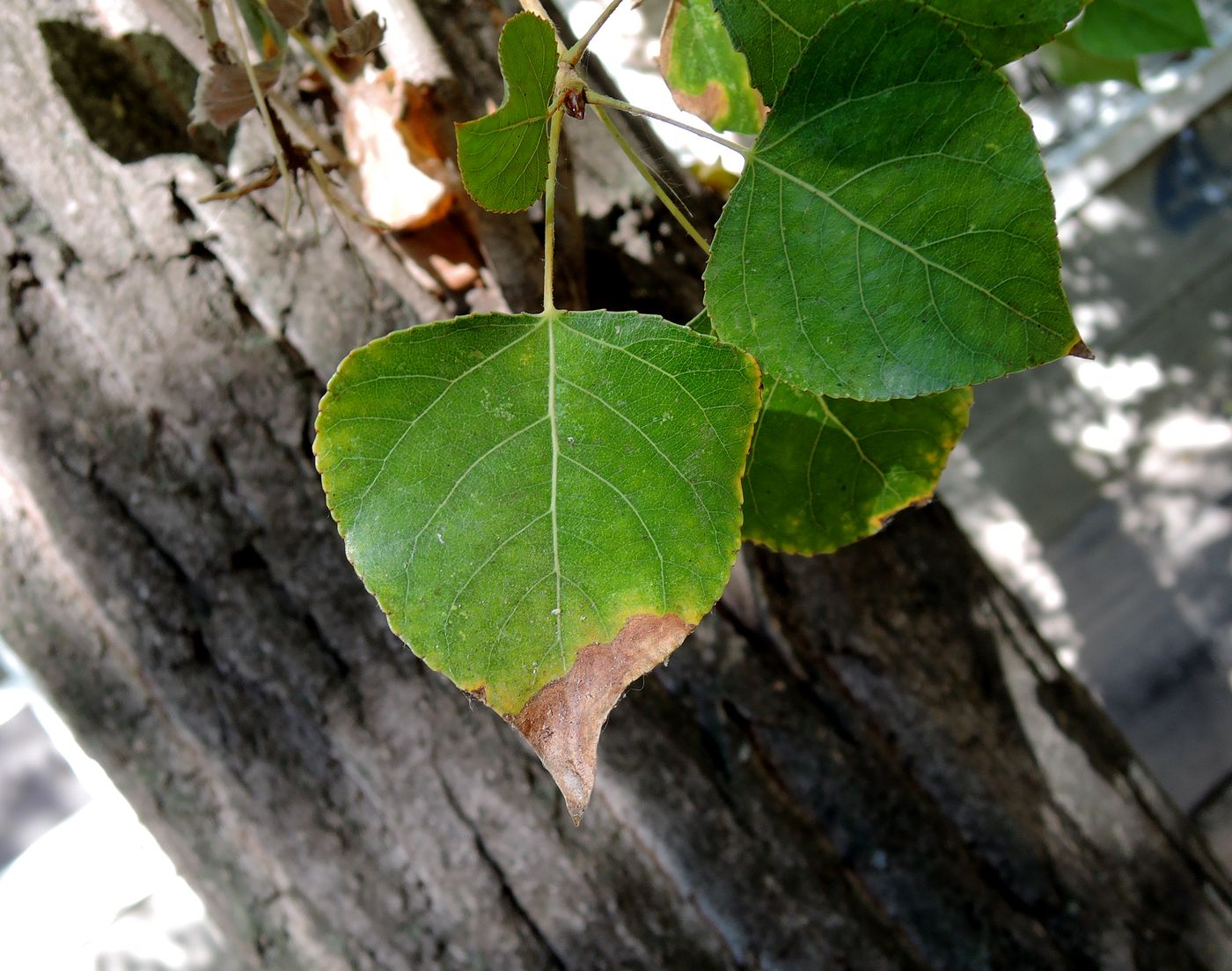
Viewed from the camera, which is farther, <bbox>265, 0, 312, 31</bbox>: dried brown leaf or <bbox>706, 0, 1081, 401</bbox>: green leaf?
<bbox>265, 0, 312, 31</bbox>: dried brown leaf

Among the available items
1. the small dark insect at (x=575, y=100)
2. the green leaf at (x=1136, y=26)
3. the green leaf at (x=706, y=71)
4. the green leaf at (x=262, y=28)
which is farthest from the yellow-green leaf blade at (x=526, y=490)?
the green leaf at (x=1136, y=26)

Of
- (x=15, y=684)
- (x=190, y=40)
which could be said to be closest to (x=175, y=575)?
(x=190, y=40)

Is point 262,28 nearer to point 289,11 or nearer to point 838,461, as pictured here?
point 289,11

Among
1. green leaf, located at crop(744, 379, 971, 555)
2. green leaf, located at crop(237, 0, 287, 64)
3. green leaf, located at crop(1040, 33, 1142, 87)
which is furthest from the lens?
green leaf, located at crop(1040, 33, 1142, 87)

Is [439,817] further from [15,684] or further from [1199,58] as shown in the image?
[1199,58]

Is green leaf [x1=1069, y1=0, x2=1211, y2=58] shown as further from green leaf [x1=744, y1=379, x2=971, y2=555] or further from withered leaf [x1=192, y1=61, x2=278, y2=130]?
withered leaf [x1=192, y1=61, x2=278, y2=130]

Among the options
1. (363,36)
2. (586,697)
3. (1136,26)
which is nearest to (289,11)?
(363,36)

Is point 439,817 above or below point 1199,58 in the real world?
below

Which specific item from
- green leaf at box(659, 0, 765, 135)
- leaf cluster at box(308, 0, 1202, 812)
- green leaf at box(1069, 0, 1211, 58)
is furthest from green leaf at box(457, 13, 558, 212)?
green leaf at box(1069, 0, 1211, 58)
